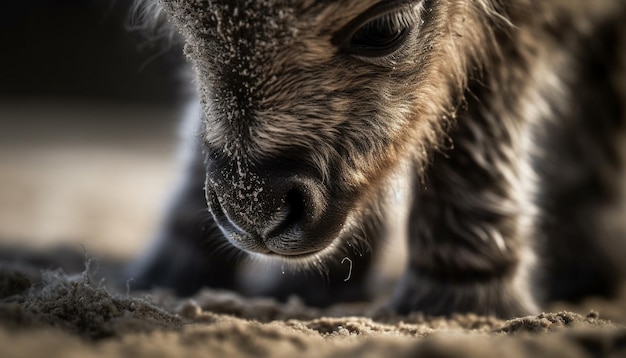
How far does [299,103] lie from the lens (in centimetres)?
233

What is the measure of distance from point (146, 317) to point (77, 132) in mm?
7415

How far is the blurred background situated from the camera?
5484 mm

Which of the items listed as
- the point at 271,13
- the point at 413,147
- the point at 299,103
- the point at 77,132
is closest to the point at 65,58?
the point at 77,132

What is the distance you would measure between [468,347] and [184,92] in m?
2.75

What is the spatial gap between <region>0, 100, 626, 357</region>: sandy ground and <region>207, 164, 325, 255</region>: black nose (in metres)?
0.23

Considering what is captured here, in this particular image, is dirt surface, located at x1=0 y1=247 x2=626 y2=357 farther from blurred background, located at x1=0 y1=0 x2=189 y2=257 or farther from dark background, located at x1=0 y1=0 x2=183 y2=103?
dark background, located at x1=0 y1=0 x2=183 y2=103

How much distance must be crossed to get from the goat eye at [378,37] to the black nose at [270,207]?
1.36ft

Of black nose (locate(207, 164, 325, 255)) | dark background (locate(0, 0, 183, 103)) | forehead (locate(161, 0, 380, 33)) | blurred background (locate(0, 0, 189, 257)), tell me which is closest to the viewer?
forehead (locate(161, 0, 380, 33))

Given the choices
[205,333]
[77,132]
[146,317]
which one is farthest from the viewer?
[77,132]

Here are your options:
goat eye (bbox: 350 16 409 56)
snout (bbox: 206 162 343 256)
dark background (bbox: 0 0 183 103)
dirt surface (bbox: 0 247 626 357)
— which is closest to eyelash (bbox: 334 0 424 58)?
goat eye (bbox: 350 16 409 56)

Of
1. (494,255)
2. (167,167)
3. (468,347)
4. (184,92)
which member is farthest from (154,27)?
(167,167)

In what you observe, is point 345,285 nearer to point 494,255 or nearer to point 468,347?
point 494,255

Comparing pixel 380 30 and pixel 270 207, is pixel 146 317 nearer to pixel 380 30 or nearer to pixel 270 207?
pixel 270 207

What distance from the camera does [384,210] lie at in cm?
299
